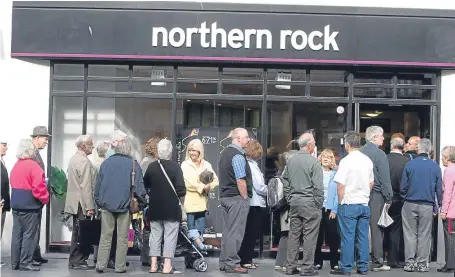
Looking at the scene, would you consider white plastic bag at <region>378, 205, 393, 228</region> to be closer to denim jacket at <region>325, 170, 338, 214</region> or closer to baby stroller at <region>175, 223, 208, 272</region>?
denim jacket at <region>325, 170, 338, 214</region>

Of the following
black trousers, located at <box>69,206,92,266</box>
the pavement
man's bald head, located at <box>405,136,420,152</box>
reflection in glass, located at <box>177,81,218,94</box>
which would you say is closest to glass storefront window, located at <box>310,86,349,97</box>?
man's bald head, located at <box>405,136,420,152</box>

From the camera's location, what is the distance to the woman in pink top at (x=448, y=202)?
11.9 meters

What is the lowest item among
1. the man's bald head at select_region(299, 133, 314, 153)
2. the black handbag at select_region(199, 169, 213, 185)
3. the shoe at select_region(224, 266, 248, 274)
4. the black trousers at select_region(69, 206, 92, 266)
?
the shoe at select_region(224, 266, 248, 274)

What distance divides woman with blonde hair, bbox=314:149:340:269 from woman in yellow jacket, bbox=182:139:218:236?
170cm

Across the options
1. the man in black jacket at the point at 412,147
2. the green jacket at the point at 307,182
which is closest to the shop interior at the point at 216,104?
the man in black jacket at the point at 412,147

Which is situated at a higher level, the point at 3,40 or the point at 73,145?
the point at 3,40

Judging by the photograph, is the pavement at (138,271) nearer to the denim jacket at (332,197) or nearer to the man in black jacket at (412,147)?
the denim jacket at (332,197)

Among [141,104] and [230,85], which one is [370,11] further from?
[141,104]

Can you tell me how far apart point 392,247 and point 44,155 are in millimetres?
5697

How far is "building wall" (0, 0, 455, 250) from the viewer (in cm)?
1299

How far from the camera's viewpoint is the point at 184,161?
12.5 meters

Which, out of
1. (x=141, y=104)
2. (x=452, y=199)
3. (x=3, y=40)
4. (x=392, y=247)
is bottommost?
(x=392, y=247)

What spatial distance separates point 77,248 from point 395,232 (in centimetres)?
480

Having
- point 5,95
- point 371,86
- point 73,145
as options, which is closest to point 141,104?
point 73,145
